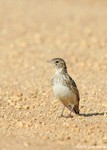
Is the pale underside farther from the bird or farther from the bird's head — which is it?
the bird's head

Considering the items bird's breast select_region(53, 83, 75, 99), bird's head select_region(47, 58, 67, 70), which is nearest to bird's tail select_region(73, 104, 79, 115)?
bird's breast select_region(53, 83, 75, 99)

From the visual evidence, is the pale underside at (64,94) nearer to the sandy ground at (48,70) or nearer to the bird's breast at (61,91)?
the bird's breast at (61,91)

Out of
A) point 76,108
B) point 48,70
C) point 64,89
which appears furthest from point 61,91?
point 48,70

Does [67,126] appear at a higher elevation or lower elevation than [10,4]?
lower

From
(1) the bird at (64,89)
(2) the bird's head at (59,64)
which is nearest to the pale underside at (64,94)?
(1) the bird at (64,89)

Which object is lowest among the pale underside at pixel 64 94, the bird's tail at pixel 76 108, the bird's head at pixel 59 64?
the bird's tail at pixel 76 108

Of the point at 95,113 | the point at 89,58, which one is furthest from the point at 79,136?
the point at 89,58

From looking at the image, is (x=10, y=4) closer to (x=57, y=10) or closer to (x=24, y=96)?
(x=57, y=10)

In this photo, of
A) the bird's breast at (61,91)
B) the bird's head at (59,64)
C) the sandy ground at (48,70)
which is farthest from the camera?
the bird's head at (59,64)
